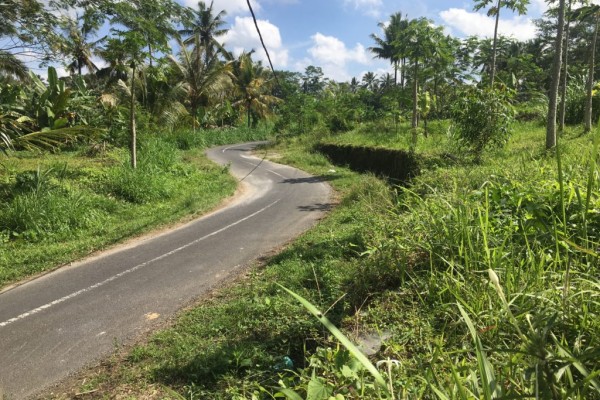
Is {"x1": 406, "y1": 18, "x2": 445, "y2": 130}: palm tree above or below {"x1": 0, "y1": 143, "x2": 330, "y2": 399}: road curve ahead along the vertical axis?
above

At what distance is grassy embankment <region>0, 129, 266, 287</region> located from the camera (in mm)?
7578

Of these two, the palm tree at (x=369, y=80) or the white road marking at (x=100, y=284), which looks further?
the palm tree at (x=369, y=80)

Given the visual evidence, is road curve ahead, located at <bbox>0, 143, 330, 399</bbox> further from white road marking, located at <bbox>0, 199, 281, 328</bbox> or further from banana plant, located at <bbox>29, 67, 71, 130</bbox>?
banana plant, located at <bbox>29, 67, 71, 130</bbox>

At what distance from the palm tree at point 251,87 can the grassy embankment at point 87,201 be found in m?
23.4

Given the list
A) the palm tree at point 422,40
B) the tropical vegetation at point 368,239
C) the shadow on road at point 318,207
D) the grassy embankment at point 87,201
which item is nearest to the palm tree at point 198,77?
the tropical vegetation at point 368,239

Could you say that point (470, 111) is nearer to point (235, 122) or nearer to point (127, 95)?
point (127, 95)

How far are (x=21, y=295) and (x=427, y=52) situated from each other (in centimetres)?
1539

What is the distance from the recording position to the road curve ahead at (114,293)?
4219mm

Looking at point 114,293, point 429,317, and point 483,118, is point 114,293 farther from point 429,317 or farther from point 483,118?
point 483,118

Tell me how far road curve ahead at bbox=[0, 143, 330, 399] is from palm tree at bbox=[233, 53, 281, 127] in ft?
97.6

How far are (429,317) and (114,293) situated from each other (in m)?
4.77

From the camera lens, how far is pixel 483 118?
9516mm

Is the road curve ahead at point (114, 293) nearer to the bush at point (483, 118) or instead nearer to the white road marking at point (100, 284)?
the white road marking at point (100, 284)

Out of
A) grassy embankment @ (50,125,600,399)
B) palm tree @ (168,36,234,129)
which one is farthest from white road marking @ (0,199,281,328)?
palm tree @ (168,36,234,129)
